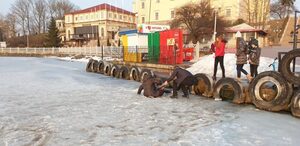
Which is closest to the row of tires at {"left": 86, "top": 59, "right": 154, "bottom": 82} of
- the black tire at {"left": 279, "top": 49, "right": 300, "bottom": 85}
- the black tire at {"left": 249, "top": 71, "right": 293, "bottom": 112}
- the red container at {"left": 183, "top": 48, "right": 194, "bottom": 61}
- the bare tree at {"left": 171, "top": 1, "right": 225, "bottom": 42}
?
the black tire at {"left": 249, "top": 71, "right": 293, "bottom": 112}

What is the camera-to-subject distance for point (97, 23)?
3115 inches

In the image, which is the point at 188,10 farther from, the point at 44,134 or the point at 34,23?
the point at 34,23

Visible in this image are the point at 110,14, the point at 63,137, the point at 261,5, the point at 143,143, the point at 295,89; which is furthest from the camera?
the point at 110,14

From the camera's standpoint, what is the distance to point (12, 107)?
8.46 m

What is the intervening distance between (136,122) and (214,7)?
47.3 m

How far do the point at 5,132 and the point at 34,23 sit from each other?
300ft

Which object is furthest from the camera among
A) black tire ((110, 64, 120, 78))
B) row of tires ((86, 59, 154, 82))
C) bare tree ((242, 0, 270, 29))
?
bare tree ((242, 0, 270, 29))

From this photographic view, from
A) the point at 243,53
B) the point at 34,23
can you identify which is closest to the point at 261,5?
the point at 243,53

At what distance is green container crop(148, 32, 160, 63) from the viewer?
18703 millimetres

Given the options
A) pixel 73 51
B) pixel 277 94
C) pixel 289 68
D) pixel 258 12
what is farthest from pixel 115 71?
pixel 258 12

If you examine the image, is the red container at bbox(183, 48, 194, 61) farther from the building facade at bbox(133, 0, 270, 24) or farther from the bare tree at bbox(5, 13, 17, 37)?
the bare tree at bbox(5, 13, 17, 37)

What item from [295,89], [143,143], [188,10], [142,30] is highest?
[188,10]

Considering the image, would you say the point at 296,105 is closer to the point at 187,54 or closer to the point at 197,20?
the point at 187,54

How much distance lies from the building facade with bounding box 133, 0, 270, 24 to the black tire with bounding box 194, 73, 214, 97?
4128 cm
